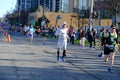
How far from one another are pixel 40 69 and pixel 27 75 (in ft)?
6.35

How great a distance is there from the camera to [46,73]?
14.6 meters

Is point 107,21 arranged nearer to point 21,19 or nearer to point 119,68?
point 21,19

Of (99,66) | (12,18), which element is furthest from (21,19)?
(99,66)

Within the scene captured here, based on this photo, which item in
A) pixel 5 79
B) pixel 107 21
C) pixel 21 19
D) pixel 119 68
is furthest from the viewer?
pixel 21 19

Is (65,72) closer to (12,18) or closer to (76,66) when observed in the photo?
(76,66)

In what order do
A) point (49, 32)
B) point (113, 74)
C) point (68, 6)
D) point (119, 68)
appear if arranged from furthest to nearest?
point (68, 6), point (49, 32), point (119, 68), point (113, 74)

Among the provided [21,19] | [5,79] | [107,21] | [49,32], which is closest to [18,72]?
[5,79]

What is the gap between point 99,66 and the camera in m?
17.8

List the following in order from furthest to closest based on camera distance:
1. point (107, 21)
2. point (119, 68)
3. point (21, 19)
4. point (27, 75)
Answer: point (21, 19)
point (107, 21)
point (119, 68)
point (27, 75)

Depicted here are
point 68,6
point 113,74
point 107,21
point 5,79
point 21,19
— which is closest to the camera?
point 5,79

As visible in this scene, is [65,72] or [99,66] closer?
[65,72]

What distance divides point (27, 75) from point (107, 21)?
86030mm

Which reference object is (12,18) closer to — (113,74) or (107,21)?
(107,21)

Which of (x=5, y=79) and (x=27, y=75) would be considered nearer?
(x=5, y=79)
